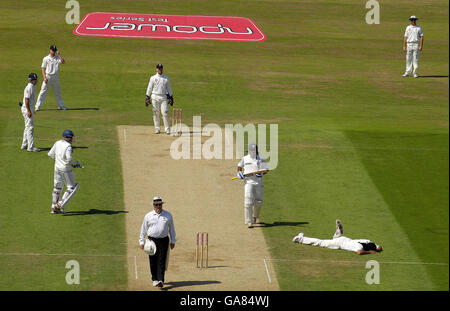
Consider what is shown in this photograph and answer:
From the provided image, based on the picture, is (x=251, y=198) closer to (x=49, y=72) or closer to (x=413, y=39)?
(x=49, y=72)

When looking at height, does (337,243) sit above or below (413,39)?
below

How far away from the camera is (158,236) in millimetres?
17578

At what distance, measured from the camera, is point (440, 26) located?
4825 centimetres

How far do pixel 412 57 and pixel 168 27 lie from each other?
1348 cm

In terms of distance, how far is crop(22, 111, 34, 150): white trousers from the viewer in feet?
84.6

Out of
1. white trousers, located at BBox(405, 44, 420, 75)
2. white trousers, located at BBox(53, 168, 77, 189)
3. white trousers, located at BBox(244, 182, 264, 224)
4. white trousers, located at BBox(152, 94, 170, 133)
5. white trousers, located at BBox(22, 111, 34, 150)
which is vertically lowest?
white trousers, located at BBox(244, 182, 264, 224)

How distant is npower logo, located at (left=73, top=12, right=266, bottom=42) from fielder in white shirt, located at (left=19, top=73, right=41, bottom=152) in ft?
57.8

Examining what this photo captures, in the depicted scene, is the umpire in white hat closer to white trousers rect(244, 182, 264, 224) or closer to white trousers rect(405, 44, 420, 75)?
white trousers rect(244, 182, 264, 224)

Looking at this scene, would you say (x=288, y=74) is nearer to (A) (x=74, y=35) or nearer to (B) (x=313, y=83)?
(B) (x=313, y=83)

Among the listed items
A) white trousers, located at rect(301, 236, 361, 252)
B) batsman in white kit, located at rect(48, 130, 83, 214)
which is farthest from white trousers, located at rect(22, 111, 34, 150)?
white trousers, located at rect(301, 236, 361, 252)

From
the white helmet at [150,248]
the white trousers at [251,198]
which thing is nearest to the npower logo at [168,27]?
the white trousers at [251,198]

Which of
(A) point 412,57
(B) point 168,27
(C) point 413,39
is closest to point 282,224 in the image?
(C) point 413,39

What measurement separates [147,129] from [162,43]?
45.3 feet

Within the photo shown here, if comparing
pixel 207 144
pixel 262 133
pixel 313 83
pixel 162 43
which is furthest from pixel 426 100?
pixel 162 43
